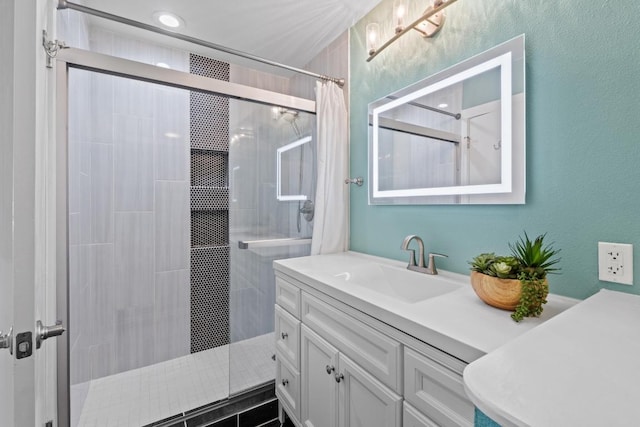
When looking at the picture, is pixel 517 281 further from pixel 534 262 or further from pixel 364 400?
pixel 364 400

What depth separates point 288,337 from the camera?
58.0 inches

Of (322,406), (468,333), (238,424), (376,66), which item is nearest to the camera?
(468,333)

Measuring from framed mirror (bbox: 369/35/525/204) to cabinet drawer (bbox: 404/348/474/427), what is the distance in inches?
27.4

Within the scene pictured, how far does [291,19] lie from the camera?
5.94ft

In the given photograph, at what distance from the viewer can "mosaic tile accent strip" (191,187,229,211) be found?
2273 millimetres

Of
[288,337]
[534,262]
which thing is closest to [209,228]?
[288,337]

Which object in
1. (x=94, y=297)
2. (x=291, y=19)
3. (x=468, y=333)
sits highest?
(x=291, y=19)

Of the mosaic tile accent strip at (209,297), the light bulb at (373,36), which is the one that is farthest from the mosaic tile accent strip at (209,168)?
the light bulb at (373,36)

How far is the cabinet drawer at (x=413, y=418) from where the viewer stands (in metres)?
0.77

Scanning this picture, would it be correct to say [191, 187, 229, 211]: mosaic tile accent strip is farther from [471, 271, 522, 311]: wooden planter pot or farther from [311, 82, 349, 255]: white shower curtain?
[471, 271, 522, 311]: wooden planter pot

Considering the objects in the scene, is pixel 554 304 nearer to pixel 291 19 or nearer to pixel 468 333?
pixel 468 333

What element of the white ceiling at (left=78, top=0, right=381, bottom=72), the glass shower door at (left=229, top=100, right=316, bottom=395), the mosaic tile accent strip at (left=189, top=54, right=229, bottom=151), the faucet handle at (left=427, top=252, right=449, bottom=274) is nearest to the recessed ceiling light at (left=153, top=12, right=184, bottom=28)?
the white ceiling at (left=78, top=0, right=381, bottom=72)

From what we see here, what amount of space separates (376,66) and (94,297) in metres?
2.35

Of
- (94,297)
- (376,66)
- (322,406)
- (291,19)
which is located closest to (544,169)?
(376,66)
